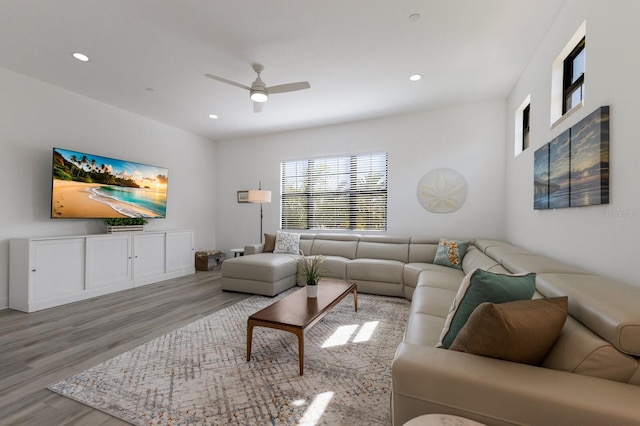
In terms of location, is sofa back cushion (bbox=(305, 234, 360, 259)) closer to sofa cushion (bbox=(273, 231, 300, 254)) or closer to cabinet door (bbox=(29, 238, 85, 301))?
sofa cushion (bbox=(273, 231, 300, 254))

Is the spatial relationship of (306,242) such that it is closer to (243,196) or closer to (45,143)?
(243,196)

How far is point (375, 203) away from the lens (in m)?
5.05

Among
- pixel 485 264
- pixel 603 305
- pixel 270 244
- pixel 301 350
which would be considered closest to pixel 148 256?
pixel 270 244

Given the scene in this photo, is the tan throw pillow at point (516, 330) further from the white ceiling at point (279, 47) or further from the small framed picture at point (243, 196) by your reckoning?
the small framed picture at point (243, 196)

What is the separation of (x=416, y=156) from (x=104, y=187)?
4928 millimetres

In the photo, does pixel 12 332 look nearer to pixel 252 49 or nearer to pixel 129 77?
pixel 129 77

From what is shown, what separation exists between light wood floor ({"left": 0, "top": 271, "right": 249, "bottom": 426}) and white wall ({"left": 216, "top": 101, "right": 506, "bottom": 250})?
2526mm

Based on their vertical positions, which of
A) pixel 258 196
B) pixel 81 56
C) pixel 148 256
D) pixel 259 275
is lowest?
pixel 259 275

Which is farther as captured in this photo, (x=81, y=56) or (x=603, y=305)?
(x=81, y=56)

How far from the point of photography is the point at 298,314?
221 cm

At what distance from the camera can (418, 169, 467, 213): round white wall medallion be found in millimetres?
4418

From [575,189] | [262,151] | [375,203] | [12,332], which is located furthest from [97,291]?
[575,189]

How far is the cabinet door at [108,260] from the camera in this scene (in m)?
3.71

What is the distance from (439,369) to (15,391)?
2.56 meters
